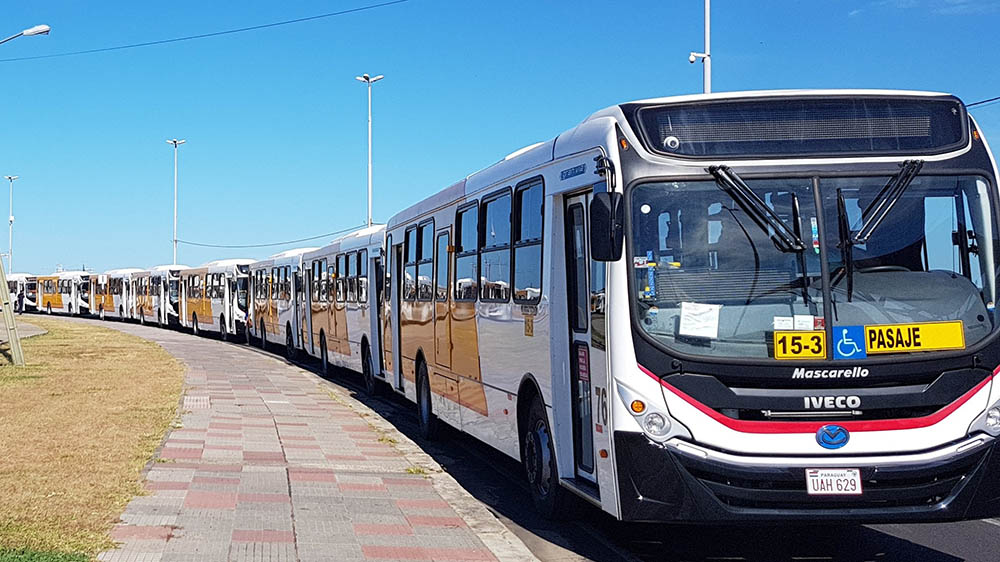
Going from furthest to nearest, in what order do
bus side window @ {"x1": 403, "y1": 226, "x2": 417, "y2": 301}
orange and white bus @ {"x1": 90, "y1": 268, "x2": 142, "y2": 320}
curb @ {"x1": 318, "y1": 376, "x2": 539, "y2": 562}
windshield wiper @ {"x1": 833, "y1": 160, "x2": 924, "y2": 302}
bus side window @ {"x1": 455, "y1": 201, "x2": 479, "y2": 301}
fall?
orange and white bus @ {"x1": 90, "y1": 268, "x2": 142, "y2": 320}, bus side window @ {"x1": 403, "y1": 226, "x2": 417, "y2": 301}, bus side window @ {"x1": 455, "y1": 201, "x2": 479, "y2": 301}, curb @ {"x1": 318, "y1": 376, "x2": 539, "y2": 562}, windshield wiper @ {"x1": 833, "y1": 160, "x2": 924, "y2": 302}

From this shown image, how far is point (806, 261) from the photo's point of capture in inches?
266

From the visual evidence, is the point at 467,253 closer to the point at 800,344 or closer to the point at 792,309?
the point at 792,309

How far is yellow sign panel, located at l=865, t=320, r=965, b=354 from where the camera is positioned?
659 centimetres

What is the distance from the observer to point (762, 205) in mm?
6828

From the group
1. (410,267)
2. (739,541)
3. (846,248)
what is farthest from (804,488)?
(410,267)

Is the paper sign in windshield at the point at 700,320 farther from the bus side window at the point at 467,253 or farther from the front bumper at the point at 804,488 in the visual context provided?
the bus side window at the point at 467,253

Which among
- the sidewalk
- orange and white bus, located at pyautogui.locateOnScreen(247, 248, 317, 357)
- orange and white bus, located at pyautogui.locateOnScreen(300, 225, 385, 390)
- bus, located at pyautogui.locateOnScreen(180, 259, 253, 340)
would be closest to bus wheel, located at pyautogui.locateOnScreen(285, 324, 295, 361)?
orange and white bus, located at pyautogui.locateOnScreen(247, 248, 317, 357)

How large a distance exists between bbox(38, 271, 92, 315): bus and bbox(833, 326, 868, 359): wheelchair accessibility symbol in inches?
2705

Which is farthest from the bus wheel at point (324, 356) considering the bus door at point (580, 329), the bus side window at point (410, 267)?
the bus door at point (580, 329)

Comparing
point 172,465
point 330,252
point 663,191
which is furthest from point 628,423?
point 330,252

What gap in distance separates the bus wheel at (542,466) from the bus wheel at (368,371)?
412 inches

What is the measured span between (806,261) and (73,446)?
8006 millimetres

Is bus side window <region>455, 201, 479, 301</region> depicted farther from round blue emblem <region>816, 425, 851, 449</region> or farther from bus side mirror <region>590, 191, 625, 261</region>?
round blue emblem <region>816, 425, 851, 449</region>

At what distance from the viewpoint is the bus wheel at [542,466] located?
859cm
